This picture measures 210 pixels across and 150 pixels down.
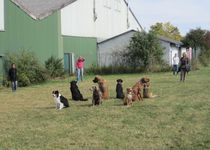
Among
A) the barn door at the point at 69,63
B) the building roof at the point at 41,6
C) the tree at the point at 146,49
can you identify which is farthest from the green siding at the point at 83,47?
the tree at the point at 146,49

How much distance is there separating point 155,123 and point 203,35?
181 ft

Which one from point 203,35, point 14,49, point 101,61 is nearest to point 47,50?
point 14,49

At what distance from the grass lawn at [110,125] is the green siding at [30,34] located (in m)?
15.3

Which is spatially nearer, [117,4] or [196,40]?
[117,4]

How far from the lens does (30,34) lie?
36188mm

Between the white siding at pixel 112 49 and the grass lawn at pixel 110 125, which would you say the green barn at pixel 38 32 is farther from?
the grass lawn at pixel 110 125

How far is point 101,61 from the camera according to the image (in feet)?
164

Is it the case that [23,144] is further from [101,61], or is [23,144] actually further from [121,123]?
[101,61]

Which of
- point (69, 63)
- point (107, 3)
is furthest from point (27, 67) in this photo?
point (107, 3)

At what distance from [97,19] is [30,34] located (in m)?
15.3

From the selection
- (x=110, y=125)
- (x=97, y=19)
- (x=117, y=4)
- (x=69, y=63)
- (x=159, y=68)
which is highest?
(x=117, y=4)

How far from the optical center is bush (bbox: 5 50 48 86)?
32.0m

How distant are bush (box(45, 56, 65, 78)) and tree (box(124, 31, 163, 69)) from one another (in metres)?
10.2

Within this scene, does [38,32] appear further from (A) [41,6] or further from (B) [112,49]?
(B) [112,49]
